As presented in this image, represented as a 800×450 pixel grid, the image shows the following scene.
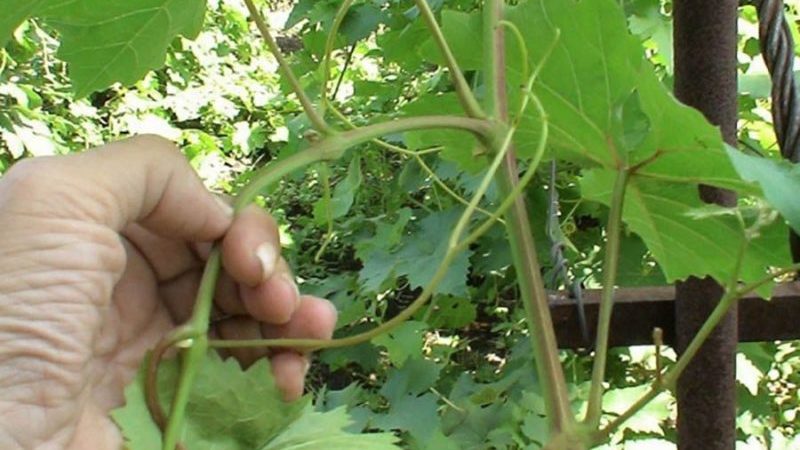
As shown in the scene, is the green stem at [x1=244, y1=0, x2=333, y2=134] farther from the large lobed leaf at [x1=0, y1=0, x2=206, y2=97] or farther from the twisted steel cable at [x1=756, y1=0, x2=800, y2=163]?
the twisted steel cable at [x1=756, y1=0, x2=800, y2=163]

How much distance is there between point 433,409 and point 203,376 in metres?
0.69

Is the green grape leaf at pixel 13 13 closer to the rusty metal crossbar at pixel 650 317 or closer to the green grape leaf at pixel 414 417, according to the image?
the rusty metal crossbar at pixel 650 317

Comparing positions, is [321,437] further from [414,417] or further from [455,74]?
[414,417]

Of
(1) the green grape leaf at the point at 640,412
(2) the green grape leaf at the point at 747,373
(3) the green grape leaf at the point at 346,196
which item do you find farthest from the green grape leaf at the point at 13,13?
(2) the green grape leaf at the point at 747,373

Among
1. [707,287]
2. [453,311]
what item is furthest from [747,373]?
[707,287]

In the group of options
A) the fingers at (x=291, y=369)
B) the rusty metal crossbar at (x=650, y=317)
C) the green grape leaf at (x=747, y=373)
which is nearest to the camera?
the fingers at (x=291, y=369)

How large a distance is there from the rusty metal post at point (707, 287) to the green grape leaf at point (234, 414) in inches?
13.4

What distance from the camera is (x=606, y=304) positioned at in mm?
627

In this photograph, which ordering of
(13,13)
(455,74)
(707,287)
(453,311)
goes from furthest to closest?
(453,311)
(707,287)
(13,13)
(455,74)

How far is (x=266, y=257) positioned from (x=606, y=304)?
21 cm

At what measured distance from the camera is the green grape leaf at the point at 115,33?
2.44 ft

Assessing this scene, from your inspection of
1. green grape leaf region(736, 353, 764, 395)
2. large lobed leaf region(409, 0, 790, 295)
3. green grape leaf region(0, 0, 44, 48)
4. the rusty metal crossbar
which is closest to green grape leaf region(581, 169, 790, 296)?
large lobed leaf region(409, 0, 790, 295)

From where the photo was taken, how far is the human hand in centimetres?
59

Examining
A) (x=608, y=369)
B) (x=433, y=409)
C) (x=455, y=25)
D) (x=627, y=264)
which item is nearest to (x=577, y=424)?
(x=455, y=25)
